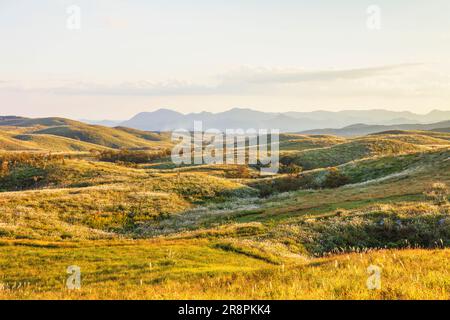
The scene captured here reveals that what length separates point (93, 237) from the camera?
36656 mm

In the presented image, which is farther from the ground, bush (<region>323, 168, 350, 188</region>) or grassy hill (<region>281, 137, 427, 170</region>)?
grassy hill (<region>281, 137, 427, 170</region>)

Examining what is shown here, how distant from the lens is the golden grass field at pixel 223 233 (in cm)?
1106

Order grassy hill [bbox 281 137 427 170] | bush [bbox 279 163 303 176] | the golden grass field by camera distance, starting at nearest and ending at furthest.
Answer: the golden grass field, bush [bbox 279 163 303 176], grassy hill [bbox 281 137 427 170]

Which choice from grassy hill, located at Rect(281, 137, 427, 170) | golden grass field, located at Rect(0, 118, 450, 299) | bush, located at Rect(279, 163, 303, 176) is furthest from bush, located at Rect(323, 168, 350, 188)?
grassy hill, located at Rect(281, 137, 427, 170)

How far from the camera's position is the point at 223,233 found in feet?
108

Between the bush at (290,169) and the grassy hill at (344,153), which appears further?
the grassy hill at (344,153)

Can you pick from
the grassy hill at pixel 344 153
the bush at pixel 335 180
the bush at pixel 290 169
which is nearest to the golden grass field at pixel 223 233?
the bush at pixel 335 180

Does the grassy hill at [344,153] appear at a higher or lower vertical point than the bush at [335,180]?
higher

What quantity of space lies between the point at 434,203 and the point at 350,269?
28.0 metres

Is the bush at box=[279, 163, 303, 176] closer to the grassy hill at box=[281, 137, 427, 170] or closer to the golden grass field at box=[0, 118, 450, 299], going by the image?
the grassy hill at box=[281, 137, 427, 170]

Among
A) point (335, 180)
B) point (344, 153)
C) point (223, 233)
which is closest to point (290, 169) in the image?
point (335, 180)

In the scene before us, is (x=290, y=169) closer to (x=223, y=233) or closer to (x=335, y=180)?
(x=335, y=180)

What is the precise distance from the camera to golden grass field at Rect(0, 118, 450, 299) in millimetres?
11062

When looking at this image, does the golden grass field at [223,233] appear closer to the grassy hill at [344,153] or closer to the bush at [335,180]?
the bush at [335,180]
